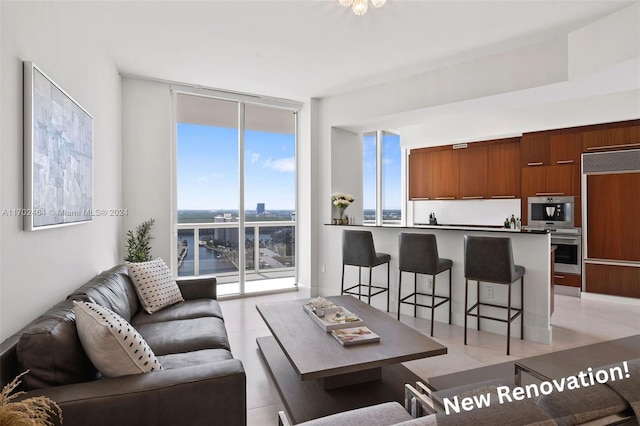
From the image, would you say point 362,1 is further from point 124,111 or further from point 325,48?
point 124,111

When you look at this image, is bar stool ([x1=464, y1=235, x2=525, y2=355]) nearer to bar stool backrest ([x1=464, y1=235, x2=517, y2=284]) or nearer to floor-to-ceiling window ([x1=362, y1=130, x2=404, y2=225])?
bar stool backrest ([x1=464, y1=235, x2=517, y2=284])

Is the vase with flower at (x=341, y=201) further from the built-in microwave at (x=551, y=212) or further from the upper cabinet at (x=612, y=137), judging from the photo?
the upper cabinet at (x=612, y=137)

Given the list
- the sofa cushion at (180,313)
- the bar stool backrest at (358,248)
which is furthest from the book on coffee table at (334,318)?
the bar stool backrest at (358,248)

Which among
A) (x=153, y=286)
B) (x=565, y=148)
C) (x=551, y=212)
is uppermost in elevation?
(x=565, y=148)

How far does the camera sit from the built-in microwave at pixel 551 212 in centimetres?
477

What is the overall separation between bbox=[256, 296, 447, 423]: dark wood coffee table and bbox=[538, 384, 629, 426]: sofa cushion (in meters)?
1.19

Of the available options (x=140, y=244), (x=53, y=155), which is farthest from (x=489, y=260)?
(x=140, y=244)

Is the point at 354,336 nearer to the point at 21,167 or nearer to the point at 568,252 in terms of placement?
the point at 21,167

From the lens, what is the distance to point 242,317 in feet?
13.0

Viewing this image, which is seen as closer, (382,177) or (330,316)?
(330,316)

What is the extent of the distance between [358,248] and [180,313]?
6.85 ft

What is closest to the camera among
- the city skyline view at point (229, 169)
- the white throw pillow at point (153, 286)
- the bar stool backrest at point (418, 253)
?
the white throw pillow at point (153, 286)

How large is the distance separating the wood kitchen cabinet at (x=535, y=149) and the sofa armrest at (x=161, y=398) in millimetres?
5294

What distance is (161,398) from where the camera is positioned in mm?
1354
